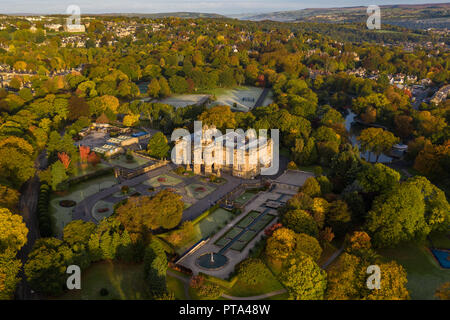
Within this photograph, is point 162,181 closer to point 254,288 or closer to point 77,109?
point 254,288

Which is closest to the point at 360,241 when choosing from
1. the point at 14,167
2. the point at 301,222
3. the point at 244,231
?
the point at 301,222

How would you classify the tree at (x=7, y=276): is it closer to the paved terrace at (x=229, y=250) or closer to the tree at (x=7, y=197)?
the tree at (x=7, y=197)

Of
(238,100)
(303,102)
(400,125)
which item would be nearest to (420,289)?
(400,125)

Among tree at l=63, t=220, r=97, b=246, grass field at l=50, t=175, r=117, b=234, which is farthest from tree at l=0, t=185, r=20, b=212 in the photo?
tree at l=63, t=220, r=97, b=246

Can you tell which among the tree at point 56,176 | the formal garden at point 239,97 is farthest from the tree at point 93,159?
the formal garden at point 239,97

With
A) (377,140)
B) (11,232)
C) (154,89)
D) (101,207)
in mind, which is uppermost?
(154,89)

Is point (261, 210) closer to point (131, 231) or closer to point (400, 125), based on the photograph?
point (131, 231)
